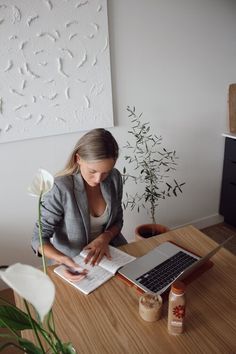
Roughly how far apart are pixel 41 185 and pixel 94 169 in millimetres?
695

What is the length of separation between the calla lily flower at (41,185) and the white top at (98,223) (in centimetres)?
87

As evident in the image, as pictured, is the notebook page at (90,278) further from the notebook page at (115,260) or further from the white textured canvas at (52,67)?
the white textured canvas at (52,67)

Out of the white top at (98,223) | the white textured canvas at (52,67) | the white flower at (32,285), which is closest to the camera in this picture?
the white flower at (32,285)

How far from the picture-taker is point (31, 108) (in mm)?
1823

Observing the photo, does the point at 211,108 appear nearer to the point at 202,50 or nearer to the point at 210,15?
the point at 202,50

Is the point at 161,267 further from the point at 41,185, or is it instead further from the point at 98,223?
the point at 41,185

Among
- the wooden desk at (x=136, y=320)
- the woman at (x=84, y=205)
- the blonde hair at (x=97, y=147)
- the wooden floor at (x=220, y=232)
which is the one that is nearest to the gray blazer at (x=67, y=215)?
the woman at (x=84, y=205)

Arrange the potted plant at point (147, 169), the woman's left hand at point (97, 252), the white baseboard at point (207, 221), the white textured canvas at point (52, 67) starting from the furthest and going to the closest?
the white baseboard at point (207, 221) → the potted plant at point (147, 169) → the white textured canvas at point (52, 67) → the woman's left hand at point (97, 252)

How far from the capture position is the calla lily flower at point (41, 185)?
0.56 m

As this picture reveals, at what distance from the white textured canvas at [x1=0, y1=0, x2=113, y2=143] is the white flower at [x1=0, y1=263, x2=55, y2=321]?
1578 millimetres

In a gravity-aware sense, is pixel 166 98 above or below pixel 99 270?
above

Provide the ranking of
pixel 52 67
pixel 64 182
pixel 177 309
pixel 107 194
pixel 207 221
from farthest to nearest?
pixel 207 221 < pixel 52 67 < pixel 107 194 < pixel 64 182 < pixel 177 309

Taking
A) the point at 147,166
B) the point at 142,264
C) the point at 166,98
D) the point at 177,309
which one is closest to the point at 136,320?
the point at 177,309

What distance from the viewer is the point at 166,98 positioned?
2.29 metres
